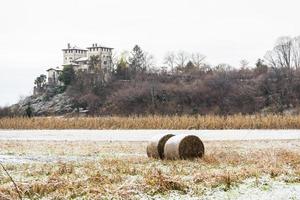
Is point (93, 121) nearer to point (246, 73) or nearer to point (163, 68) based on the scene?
point (246, 73)

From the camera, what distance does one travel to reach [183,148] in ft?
50.4

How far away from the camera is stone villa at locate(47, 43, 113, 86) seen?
125213 mm

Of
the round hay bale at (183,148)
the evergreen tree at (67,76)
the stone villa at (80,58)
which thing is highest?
the stone villa at (80,58)

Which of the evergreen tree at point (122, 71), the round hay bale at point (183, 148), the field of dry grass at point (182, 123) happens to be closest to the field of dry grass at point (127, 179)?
the round hay bale at point (183, 148)

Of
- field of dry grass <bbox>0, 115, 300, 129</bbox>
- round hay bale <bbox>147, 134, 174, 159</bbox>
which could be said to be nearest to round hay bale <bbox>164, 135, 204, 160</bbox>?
round hay bale <bbox>147, 134, 174, 159</bbox>

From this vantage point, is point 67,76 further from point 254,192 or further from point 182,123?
point 254,192

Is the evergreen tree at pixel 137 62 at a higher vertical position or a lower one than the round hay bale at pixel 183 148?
higher

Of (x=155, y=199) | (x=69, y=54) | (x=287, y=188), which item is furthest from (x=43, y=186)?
(x=69, y=54)

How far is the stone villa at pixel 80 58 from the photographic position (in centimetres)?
12521

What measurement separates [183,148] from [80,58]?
4908 inches

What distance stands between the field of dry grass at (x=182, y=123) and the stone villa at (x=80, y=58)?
235ft

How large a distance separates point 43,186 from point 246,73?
4014 inches

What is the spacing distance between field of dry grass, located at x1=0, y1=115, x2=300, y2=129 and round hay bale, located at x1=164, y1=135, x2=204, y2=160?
75.5 ft

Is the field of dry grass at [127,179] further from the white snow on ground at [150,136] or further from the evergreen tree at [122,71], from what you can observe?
the evergreen tree at [122,71]
